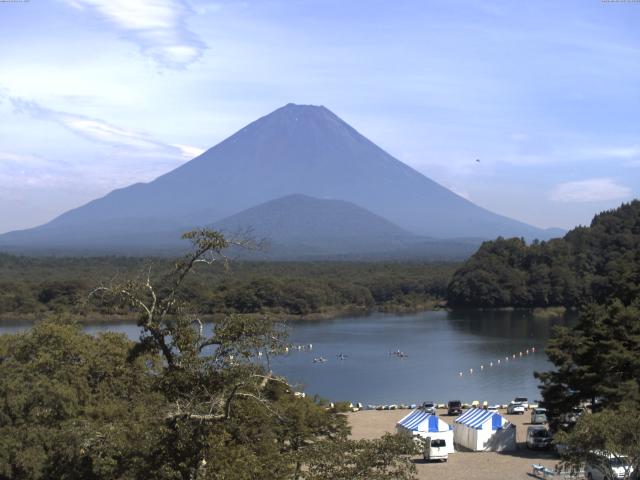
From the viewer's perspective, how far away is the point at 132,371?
11203 mm

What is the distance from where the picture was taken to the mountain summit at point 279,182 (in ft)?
521

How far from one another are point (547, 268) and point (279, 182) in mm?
122371

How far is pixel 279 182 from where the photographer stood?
165125 mm

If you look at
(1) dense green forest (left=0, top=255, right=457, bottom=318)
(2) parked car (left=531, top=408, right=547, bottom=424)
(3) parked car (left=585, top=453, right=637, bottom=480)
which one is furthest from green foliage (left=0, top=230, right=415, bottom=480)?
(1) dense green forest (left=0, top=255, right=457, bottom=318)

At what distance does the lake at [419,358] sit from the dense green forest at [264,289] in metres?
2.51

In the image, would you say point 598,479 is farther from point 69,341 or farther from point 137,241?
point 137,241

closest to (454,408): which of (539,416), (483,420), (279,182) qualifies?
(539,416)

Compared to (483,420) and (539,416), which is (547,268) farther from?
(483,420)

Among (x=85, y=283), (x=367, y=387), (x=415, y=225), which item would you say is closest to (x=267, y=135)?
(x=415, y=225)

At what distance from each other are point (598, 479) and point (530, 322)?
28.5 meters

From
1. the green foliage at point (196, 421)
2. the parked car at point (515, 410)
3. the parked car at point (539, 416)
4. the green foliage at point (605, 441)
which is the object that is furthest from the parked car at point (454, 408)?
the green foliage at point (196, 421)

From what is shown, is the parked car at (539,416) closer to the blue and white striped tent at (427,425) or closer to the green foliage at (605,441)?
the blue and white striped tent at (427,425)

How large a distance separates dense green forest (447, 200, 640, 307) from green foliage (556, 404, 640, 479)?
32.2m

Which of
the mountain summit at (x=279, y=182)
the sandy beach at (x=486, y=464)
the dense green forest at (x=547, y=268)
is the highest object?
the mountain summit at (x=279, y=182)
